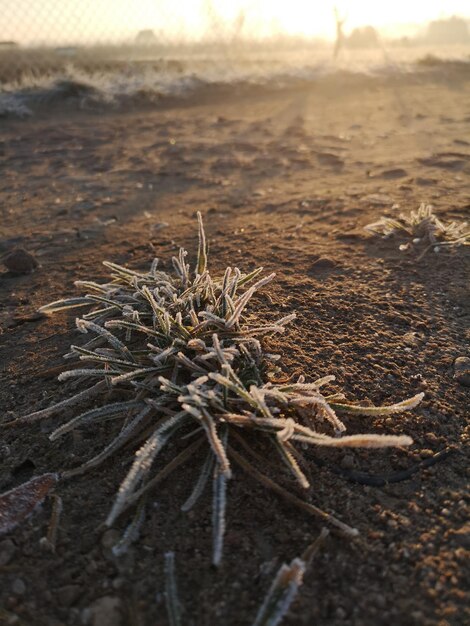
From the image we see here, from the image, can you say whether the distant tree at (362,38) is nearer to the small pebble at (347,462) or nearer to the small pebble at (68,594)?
the small pebble at (347,462)

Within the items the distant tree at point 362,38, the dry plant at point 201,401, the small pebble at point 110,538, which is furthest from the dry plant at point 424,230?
the distant tree at point 362,38

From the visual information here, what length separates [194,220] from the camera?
10.7 ft

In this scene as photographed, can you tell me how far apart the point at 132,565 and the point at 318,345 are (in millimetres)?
931

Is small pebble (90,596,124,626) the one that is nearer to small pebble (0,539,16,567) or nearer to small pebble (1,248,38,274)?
small pebble (0,539,16,567)

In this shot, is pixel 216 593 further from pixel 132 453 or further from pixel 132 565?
pixel 132 453

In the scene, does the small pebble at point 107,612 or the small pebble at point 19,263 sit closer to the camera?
the small pebble at point 107,612

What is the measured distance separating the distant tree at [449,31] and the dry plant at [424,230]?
40222mm

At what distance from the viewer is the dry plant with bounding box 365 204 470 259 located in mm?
2488

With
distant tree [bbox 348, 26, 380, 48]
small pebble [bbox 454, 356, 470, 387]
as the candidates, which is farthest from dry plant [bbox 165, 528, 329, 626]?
distant tree [bbox 348, 26, 380, 48]

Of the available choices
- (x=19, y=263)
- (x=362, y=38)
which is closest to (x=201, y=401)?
(x=19, y=263)

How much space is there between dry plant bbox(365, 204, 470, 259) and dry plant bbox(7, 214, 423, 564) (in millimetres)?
1086

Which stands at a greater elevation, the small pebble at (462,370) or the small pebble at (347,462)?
the small pebble at (462,370)

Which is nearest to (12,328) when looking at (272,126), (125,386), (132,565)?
(125,386)

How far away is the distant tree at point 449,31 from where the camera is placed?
3860 cm
